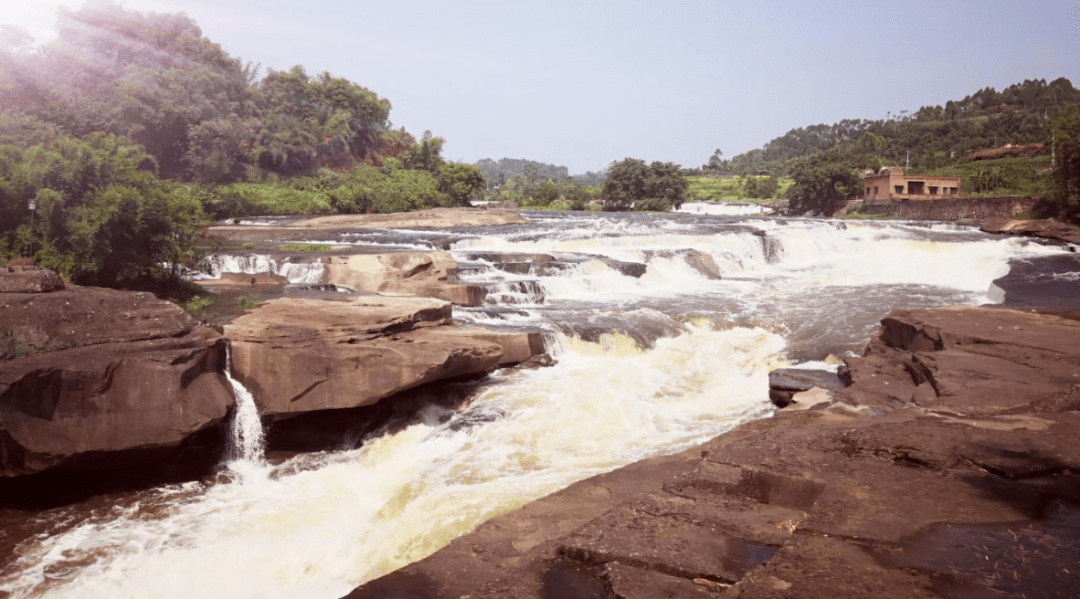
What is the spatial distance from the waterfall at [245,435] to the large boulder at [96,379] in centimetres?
27

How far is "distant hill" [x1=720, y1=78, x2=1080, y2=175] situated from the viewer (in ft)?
191

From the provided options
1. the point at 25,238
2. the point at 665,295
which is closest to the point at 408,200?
the point at 665,295

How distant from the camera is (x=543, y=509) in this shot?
522 cm

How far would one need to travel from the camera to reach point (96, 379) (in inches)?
295

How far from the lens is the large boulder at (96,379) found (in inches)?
283

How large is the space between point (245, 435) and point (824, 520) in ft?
22.0

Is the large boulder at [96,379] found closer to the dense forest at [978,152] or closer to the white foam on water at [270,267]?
the white foam on water at [270,267]

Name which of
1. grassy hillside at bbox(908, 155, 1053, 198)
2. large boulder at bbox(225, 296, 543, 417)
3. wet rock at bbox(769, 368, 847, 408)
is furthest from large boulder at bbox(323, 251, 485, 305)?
grassy hillside at bbox(908, 155, 1053, 198)

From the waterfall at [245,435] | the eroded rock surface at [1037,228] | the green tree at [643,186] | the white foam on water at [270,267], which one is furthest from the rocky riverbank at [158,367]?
the green tree at [643,186]

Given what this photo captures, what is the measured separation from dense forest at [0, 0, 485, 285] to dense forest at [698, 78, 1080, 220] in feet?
76.1

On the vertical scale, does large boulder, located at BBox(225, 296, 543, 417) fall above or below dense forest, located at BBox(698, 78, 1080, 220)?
below

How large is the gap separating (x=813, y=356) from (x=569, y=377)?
4.15m

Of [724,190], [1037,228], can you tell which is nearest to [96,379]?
[1037,228]

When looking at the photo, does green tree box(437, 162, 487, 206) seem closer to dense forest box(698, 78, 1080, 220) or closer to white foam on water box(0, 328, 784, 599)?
dense forest box(698, 78, 1080, 220)
